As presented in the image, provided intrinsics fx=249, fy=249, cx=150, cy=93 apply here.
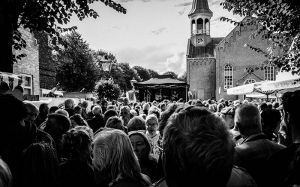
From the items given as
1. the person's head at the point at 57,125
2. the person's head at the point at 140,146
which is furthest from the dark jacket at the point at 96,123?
the person's head at the point at 140,146

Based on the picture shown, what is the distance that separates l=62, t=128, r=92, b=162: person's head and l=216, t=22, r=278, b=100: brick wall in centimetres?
3701

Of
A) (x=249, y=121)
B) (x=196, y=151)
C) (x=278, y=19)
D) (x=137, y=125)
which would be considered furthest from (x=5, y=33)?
(x=278, y=19)

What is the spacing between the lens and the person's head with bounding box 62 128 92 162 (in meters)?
2.75

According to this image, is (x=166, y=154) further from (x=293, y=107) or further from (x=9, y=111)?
(x=9, y=111)

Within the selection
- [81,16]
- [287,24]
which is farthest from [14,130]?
[287,24]

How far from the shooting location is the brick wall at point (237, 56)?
37.8 m

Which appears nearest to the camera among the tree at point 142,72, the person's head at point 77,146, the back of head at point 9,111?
the back of head at point 9,111

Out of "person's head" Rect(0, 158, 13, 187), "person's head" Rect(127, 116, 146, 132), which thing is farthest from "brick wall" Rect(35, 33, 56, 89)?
"person's head" Rect(0, 158, 13, 187)

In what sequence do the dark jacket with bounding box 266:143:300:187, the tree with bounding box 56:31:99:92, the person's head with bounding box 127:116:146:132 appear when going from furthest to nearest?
1. the tree with bounding box 56:31:99:92
2. the person's head with bounding box 127:116:146:132
3. the dark jacket with bounding box 266:143:300:187

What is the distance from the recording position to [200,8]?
41.2m

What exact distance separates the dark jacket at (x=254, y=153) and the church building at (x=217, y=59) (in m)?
36.0

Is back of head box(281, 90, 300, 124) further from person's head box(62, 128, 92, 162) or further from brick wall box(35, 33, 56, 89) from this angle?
brick wall box(35, 33, 56, 89)

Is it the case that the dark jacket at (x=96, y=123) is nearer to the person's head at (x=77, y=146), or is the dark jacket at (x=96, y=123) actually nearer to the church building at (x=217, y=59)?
the person's head at (x=77, y=146)

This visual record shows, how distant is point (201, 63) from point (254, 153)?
131ft
